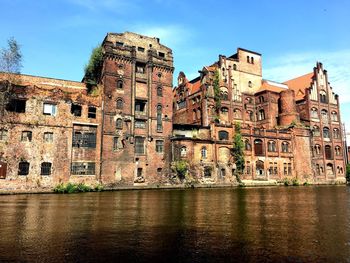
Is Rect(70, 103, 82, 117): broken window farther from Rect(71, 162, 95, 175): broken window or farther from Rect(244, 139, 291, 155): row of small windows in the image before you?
Rect(244, 139, 291, 155): row of small windows

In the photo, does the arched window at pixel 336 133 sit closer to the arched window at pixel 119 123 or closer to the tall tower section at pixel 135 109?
the tall tower section at pixel 135 109

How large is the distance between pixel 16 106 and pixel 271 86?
4551 cm

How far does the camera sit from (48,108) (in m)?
33.1

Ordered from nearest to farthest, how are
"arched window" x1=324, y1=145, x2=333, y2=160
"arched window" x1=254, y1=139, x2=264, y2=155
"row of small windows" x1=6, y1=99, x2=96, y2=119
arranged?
"row of small windows" x1=6, y1=99, x2=96, y2=119
"arched window" x1=254, y1=139, x2=264, y2=155
"arched window" x1=324, y1=145, x2=333, y2=160

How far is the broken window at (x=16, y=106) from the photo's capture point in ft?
104

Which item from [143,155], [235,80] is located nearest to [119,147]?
[143,155]

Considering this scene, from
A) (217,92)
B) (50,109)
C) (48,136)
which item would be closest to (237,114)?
(217,92)

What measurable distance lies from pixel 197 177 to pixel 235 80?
2269 cm

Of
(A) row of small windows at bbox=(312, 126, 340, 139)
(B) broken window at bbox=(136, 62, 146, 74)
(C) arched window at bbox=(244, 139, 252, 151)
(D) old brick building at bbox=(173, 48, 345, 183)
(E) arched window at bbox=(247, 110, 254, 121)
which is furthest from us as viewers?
(A) row of small windows at bbox=(312, 126, 340, 139)

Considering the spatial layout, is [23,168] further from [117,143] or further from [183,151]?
[183,151]

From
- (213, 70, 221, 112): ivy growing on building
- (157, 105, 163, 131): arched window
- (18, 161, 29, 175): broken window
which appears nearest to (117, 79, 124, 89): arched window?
(157, 105, 163, 131): arched window

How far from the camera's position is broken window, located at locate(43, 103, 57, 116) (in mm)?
32966

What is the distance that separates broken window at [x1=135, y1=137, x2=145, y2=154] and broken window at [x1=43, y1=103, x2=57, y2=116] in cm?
1035

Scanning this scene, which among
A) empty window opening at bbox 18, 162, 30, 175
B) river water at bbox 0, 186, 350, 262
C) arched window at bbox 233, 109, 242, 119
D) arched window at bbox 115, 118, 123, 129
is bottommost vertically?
river water at bbox 0, 186, 350, 262
